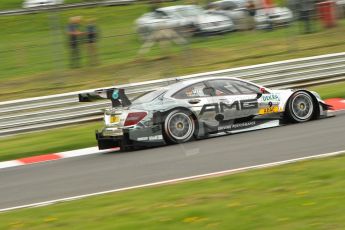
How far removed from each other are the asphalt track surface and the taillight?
20.6 inches

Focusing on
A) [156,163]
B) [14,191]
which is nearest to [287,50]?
[156,163]

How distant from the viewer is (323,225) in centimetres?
623

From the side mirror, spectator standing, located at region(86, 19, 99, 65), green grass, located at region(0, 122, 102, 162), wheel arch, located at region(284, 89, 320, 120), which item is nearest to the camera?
the side mirror

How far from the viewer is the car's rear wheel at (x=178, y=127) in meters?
12.8

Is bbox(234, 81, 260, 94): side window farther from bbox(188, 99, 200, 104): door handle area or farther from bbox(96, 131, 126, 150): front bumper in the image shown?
bbox(96, 131, 126, 150): front bumper

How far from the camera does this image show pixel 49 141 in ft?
48.2

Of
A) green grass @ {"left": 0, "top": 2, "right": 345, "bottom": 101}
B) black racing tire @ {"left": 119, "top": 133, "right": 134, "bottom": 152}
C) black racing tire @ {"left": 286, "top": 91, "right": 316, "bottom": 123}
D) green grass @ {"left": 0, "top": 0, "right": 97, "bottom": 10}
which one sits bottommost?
black racing tire @ {"left": 119, "top": 133, "right": 134, "bottom": 152}

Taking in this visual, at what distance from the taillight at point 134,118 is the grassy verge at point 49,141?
1745 mm

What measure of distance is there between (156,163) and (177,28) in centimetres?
819

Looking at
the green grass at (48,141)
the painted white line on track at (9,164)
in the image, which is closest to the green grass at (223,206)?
the painted white line on track at (9,164)

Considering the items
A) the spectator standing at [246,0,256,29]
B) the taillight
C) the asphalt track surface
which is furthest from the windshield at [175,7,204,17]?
the taillight

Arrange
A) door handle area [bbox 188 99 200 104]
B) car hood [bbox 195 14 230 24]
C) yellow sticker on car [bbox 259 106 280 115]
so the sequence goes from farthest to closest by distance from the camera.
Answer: car hood [bbox 195 14 230 24] → yellow sticker on car [bbox 259 106 280 115] → door handle area [bbox 188 99 200 104]

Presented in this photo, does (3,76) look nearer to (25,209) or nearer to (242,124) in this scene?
(242,124)

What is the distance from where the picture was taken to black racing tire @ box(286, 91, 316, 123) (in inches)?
535
